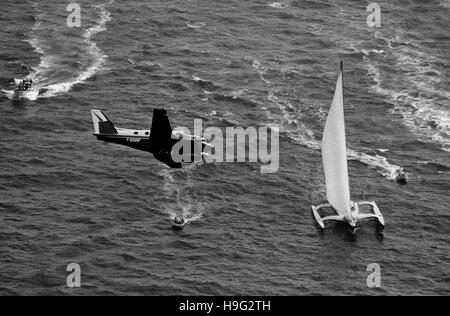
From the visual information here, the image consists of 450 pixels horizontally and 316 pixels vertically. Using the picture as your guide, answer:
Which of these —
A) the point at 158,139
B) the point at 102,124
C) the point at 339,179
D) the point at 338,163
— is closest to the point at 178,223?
the point at 158,139

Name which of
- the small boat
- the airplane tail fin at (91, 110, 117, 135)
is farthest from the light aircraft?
the small boat

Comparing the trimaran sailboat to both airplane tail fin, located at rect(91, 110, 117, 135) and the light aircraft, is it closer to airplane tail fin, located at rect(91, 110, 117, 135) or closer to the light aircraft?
the light aircraft

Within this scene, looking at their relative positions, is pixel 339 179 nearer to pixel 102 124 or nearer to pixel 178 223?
pixel 178 223

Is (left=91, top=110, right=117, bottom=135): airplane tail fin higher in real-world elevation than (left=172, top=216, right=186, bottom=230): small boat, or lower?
higher

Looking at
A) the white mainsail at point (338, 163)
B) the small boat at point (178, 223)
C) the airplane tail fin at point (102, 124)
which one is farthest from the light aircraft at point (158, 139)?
the white mainsail at point (338, 163)

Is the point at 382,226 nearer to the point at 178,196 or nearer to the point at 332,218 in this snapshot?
the point at 332,218
